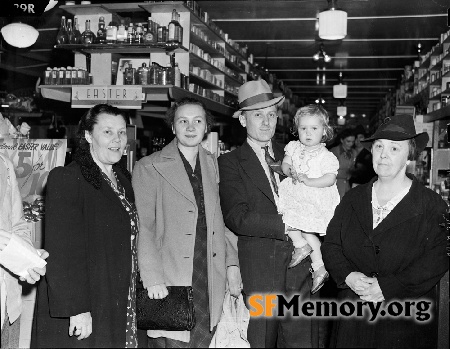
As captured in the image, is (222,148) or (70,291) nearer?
(70,291)

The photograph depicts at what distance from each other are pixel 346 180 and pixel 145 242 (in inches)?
174

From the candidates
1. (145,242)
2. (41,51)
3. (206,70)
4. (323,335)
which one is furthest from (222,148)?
(41,51)

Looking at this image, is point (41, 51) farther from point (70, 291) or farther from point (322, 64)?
point (70, 291)

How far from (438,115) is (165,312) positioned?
5.07m

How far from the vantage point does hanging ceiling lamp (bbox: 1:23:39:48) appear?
6.20 metres

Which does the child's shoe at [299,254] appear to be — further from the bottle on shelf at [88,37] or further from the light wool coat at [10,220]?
the bottle on shelf at [88,37]

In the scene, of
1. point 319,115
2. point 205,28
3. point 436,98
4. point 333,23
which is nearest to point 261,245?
point 319,115

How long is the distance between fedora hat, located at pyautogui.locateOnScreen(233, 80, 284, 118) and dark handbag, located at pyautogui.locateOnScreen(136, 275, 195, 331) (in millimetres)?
1177

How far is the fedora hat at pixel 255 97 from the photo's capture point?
120 inches

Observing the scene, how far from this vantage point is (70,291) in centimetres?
228

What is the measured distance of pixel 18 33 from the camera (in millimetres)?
6219

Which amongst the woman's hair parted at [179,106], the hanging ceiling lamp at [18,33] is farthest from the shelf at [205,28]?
the woman's hair parted at [179,106]

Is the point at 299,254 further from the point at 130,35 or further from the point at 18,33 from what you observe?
the point at 18,33

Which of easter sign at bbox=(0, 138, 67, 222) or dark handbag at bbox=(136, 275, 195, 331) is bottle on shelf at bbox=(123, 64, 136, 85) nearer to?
easter sign at bbox=(0, 138, 67, 222)
